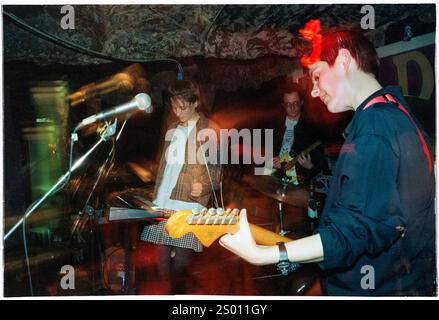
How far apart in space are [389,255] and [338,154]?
2.48ft

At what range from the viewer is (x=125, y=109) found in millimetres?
3102

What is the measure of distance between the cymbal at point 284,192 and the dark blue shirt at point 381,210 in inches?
6.5

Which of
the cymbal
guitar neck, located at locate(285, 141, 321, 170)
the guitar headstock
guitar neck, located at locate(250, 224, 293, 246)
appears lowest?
guitar neck, located at locate(250, 224, 293, 246)

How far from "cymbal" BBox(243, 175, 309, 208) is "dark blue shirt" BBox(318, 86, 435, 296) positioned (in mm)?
165

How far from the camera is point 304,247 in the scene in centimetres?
299

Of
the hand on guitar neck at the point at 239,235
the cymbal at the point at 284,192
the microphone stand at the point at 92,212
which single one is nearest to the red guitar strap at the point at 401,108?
the cymbal at the point at 284,192

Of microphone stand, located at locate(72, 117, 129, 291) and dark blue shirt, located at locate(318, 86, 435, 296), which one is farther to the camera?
microphone stand, located at locate(72, 117, 129, 291)

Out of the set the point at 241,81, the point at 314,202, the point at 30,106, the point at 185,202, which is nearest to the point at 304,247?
the point at 314,202

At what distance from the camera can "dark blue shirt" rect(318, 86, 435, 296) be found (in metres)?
2.88

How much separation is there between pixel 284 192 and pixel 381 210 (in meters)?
0.63

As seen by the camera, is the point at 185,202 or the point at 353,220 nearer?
the point at 353,220

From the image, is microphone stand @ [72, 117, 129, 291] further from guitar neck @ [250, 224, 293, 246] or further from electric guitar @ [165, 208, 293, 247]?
guitar neck @ [250, 224, 293, 246]

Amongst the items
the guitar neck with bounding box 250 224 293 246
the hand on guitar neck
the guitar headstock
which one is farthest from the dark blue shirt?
the guitar headstock
